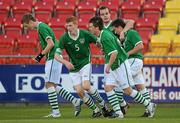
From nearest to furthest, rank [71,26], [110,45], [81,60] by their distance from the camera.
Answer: [110,45] → [71,26] → [81,60]

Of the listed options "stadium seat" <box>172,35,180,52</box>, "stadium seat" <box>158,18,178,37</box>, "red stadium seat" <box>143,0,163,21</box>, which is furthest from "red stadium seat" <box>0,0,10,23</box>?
"stadium seat" <box>172,35,180,52</box>

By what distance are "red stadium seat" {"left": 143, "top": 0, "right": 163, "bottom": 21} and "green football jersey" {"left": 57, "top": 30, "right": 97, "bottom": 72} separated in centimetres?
915

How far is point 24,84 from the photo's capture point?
2166 cm

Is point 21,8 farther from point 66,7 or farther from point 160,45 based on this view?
point 160,45

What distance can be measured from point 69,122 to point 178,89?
7.72m

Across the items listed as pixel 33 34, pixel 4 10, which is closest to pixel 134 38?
pixel 33 34

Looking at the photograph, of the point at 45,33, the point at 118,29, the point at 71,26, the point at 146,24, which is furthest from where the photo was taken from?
the point at 146,24

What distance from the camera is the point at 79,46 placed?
1670 centimetres

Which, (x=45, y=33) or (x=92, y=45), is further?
(x=92, y=45)

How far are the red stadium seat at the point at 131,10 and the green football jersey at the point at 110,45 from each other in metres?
9.77

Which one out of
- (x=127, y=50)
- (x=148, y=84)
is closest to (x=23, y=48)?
(x=148, y=84)

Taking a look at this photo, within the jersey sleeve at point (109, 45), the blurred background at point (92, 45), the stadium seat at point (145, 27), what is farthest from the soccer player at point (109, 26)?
the stadium seat at point (145, 27)

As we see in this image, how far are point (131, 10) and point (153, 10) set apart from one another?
74 centimetres

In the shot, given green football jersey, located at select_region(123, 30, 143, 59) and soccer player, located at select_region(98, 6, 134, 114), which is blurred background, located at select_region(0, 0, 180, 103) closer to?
green football jersey, located at select_region(123, 30, 143, 59)
